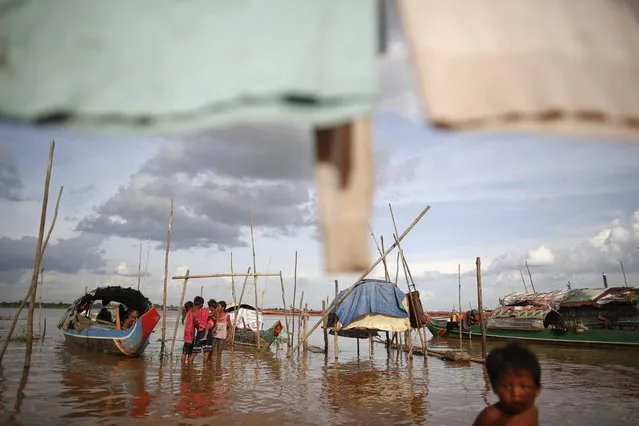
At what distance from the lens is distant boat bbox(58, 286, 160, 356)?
15.4m

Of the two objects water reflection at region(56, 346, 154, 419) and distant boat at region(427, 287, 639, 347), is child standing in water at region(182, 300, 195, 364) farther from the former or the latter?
Answer: distant boat at region(427, 287, 639, 347)

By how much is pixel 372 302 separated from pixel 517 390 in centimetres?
1220

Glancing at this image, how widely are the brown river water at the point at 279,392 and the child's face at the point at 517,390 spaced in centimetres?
570

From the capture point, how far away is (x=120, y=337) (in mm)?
15281

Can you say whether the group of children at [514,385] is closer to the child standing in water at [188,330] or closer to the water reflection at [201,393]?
the water reflection at [201,393]

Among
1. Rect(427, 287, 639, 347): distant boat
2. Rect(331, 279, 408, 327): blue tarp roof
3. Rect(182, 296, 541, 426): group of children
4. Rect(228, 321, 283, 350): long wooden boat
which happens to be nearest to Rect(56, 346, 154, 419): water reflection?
Rect(228, 321, 283, 350): long wooden boat

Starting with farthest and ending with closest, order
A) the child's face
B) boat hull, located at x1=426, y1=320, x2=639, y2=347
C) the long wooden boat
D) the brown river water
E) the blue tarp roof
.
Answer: boat hull, located at x1=426, y1=320, x2=639, y2=347, the long wooden boat, the blue tarp roof, the brown river water, the child's face

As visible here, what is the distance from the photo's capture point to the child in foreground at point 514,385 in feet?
8.95

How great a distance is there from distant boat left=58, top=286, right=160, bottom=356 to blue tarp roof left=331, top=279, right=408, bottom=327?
724 cm

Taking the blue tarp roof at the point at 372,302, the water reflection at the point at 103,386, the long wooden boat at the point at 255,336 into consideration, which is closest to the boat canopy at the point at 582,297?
the blue tarp roof at the point at 372,302

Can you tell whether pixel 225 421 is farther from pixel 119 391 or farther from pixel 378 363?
pixel 378 363

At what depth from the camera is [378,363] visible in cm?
1730

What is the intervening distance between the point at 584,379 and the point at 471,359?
4.26 m

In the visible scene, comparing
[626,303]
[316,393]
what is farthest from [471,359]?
[626,303]
